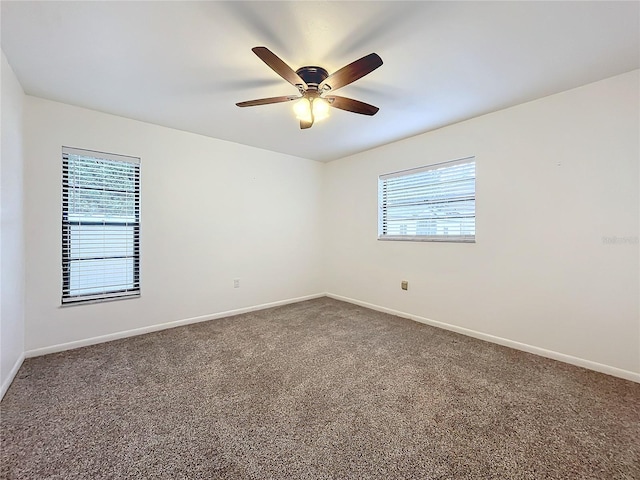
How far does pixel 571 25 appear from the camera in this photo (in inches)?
65.6

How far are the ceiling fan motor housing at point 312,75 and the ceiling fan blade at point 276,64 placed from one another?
77mm

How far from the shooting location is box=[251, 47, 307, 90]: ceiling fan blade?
1.53 m

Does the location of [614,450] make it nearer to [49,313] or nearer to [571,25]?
[571,25]

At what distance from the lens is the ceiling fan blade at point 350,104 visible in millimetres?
2139

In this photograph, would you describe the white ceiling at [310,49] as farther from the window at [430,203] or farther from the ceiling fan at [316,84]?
the window at [430,203]

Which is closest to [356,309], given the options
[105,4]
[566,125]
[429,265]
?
[429,265]

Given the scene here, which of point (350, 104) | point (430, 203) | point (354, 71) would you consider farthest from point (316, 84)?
point (430, 203)

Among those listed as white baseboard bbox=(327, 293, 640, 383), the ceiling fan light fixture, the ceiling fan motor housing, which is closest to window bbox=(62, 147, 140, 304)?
the ceiling fan light fixture

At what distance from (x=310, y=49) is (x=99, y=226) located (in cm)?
273

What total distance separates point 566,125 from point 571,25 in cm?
108

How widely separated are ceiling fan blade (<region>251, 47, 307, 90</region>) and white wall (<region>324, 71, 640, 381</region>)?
2193mm

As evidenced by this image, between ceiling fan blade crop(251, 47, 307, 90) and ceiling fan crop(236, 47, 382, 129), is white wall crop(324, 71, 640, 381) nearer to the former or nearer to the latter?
ceiling fan crop(236, 47, 382, 129)

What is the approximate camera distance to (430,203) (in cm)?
354

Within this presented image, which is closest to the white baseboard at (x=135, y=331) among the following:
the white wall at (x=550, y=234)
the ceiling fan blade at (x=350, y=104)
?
the white wall at (x=550, y=234)
